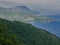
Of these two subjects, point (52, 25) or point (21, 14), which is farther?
point (21, 14)

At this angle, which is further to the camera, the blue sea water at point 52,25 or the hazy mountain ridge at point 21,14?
the hazy mountain ridge at point 21,14

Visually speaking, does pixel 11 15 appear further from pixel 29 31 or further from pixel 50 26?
pixel 29 31

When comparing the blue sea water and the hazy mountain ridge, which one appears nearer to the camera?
the blue sea water

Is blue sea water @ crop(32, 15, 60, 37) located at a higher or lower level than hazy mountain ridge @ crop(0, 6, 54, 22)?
lower

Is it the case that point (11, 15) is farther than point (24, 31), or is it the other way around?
point (24, 31)

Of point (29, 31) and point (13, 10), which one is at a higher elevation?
point (13, 10)

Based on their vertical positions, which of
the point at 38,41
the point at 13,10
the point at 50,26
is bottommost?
the point at 38,41

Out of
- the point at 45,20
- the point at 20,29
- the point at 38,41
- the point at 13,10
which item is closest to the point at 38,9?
the point at 45,20

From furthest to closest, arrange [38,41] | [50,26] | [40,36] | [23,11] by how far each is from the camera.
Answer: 1. [40,36]
2. [38,41]
3. [23,11]
4. [50,26]

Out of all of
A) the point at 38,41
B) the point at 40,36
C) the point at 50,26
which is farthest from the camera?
the point at 40,36

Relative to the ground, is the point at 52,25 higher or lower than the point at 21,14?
lower

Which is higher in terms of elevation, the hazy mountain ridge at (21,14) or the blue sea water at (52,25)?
the hazy mountain ridge at (21,14)
